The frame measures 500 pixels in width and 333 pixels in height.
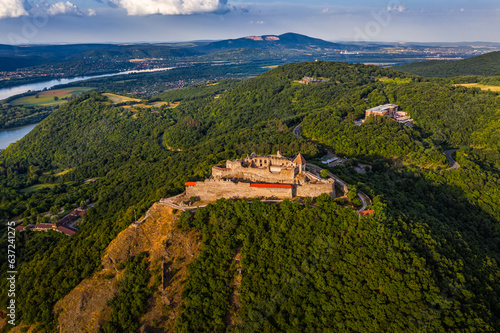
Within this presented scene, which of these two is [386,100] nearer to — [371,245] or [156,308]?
[371,245]

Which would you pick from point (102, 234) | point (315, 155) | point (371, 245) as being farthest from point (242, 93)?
point (371, 245)

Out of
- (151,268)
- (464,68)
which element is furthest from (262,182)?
(464,68)

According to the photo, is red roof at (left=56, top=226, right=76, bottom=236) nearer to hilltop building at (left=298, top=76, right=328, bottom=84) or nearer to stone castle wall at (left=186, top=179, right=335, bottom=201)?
stone castle wall at (left=186, top=179, right=335, bottom=201)

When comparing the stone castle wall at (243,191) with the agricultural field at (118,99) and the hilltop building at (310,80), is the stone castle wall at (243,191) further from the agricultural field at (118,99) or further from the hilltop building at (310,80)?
the agricultural field at (118,99)

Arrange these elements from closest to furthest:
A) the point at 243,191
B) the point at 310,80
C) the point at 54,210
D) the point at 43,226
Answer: the point at 243,191
the point at 43,226
the point at 54,210
the point at 310,80

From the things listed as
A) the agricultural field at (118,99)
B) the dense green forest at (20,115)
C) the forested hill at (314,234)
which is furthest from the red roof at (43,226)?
the dense green forest at (20,115)

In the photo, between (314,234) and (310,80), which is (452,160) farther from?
(310,80)
